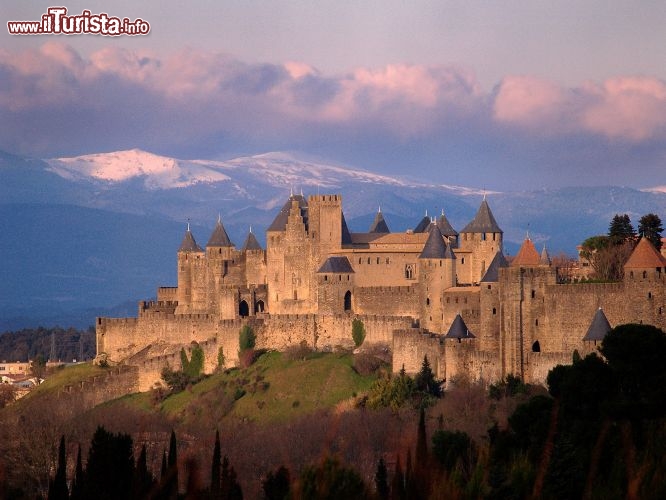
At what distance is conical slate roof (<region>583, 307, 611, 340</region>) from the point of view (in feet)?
201

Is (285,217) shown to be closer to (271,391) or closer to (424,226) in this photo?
(424,226)

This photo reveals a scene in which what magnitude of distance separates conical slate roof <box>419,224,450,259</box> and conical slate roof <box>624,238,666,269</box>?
12324 mm

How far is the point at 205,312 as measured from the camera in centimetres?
8362

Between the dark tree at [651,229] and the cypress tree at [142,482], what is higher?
the dark tree at [651,229]

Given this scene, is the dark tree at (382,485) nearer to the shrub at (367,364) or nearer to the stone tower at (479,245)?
the shrub at (367,364)

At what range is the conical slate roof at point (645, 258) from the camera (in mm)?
61875

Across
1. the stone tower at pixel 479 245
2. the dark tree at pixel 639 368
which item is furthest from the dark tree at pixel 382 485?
the stone tower at pixel 479 245

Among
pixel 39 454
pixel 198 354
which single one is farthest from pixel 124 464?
pixel 198 354

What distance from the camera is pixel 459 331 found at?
68188 mm

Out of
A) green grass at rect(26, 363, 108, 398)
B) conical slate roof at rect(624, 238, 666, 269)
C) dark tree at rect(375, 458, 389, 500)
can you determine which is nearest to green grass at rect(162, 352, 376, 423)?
green grass at rect(26, 363, 108, 398)

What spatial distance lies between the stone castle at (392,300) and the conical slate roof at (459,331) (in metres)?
0.04

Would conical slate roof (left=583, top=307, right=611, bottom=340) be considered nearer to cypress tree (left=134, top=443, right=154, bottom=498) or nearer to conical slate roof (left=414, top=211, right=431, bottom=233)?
cypress tree (left=134, top=443, right=154, bottom=498)

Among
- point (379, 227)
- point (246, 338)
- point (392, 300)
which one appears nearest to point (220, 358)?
point (246, 338)

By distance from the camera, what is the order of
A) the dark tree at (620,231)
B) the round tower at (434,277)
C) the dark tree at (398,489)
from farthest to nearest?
the dark tree at (620,231) → the round tower at (434,277) → the dark tree at (398,489)
